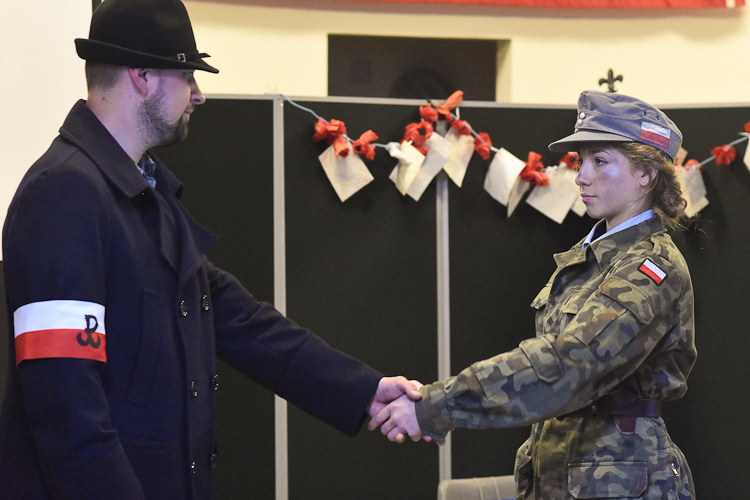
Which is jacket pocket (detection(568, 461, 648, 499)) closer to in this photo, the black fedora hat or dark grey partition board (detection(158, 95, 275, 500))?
the black fedora hat

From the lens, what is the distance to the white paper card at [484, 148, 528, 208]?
3061mm

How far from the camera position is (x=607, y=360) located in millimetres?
1586

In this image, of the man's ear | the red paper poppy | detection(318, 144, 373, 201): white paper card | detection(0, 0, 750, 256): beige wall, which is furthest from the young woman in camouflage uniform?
detection(0, 0, 750, 256): beige wall

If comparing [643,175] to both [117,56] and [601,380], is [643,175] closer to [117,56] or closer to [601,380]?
[601,380]

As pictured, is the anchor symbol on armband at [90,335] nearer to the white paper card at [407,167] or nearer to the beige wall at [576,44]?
the white paper card at [407,167]

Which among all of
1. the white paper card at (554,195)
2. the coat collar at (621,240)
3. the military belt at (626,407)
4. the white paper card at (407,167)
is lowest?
the military belt at (626,407)

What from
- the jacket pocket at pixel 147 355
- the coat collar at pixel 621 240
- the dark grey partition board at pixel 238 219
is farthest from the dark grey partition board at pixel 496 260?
the jacket pocket at pixel 147 355

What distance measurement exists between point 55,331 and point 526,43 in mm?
4801

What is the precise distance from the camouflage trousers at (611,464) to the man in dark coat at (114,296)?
796 millimetres

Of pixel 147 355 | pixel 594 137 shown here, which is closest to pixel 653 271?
pixel 594 137

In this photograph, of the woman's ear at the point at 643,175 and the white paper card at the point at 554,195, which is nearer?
the woman's ear at the point at 643,175

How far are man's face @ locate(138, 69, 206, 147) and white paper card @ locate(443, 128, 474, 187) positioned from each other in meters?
1.68

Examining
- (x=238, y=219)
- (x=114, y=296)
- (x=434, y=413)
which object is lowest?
(x=434, y=413)

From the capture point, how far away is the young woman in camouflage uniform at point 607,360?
1612mm
